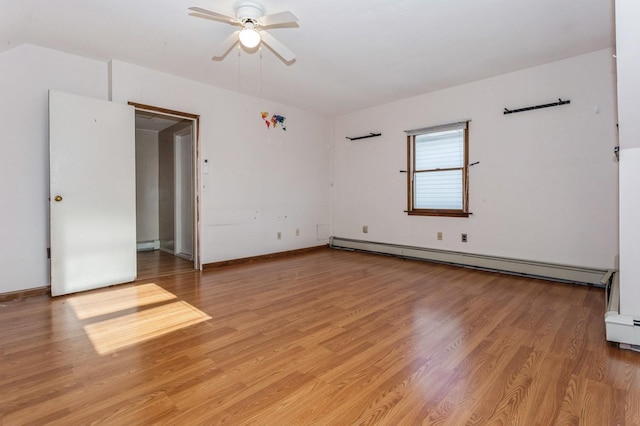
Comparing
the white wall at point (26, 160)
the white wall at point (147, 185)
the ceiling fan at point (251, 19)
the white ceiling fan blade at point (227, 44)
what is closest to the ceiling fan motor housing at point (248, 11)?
the ceiling fan at point (251, 19)

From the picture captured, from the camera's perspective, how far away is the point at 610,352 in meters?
2.03

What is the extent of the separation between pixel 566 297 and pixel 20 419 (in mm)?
4193

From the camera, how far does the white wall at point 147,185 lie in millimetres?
6133

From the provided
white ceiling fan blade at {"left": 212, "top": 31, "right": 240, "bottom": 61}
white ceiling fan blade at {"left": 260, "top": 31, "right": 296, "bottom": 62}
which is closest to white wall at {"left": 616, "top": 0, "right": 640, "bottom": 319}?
white ceiling fan blade at {"left": 260, "top": 31, "right": 296, "bottom": 62}

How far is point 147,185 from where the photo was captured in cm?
628

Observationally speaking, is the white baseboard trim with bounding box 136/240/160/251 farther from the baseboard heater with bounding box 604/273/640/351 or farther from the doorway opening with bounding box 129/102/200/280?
the baseboard heater with bounding box 604/273/640/351

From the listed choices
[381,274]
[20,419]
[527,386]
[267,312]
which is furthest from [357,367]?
Result: [381,274]

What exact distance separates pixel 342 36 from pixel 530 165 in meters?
2.82

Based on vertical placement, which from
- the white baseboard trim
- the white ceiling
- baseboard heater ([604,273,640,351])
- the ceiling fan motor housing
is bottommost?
baseboard heater ([604,273,640,351])

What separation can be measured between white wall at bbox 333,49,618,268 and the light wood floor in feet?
2.67

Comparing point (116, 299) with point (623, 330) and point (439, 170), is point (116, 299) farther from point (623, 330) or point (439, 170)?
point (439, 170)

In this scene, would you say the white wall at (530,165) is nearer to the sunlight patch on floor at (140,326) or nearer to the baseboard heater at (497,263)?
the baseboard heater at (497,263)

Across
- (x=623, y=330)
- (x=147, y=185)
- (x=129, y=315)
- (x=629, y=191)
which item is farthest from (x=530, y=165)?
(x=147, y=185)

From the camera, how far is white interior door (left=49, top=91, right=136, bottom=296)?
320 centimetres
